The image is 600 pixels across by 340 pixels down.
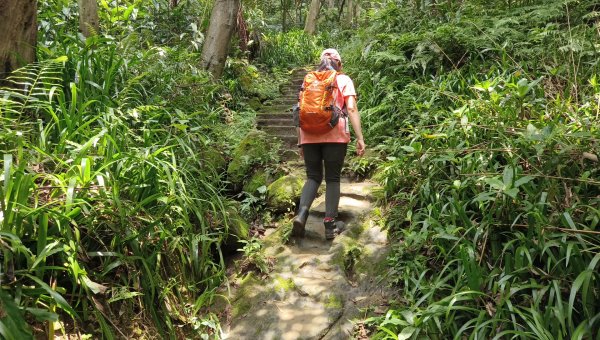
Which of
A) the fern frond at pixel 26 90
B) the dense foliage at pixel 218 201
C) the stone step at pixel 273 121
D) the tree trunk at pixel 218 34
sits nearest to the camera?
the dense foliage at pixel 218 201

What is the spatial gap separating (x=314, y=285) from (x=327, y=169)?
116 centimetres

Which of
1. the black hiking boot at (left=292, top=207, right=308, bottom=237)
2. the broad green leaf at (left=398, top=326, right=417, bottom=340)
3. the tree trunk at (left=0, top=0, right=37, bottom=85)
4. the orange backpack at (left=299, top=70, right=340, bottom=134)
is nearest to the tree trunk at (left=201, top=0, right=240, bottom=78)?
the orange backpack at (left=299, top=70, right=340, bottom=134)

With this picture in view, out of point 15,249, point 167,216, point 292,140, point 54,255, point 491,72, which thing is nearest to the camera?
point 15,249

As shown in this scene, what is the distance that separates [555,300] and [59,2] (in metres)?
6.13

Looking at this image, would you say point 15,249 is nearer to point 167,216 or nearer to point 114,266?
point 114,266

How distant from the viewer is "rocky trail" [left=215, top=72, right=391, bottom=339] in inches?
124

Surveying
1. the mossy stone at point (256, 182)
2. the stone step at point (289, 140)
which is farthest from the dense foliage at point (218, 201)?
the stone step at point (289, 140)

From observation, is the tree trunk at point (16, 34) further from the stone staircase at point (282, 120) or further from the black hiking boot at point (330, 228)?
the stone staircase at point (282, 120)

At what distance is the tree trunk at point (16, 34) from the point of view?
3.19m

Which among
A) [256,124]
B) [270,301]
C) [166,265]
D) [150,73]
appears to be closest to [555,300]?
[270,301]

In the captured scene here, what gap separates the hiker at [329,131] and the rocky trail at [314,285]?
22 centimetres

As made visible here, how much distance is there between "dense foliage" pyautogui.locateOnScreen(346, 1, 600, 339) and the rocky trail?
0.79 feet

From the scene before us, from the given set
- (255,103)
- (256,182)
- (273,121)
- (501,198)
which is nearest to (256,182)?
(256,182)

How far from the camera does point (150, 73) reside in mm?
4785
